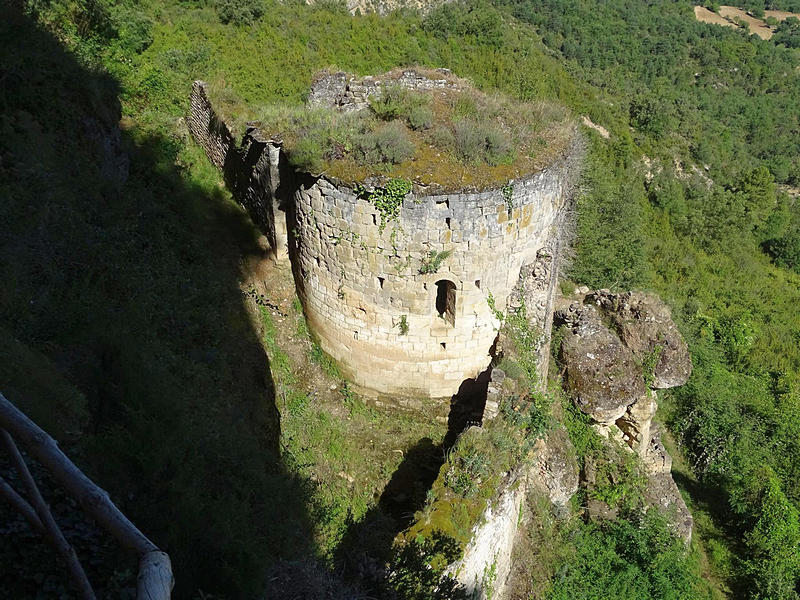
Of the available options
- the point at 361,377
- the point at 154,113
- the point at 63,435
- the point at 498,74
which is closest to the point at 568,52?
the point at 498,74

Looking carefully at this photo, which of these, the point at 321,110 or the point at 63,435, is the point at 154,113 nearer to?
the point at 321,110

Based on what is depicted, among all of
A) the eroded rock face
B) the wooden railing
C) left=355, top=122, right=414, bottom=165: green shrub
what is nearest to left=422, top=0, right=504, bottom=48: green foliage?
the eroded rock face

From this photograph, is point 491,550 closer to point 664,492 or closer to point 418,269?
point 418,269

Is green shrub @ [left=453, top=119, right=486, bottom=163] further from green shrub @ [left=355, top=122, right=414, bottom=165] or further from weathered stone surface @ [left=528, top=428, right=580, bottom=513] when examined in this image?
weathered stone surface @ [left=528, top=428, right=580, bottom=513]

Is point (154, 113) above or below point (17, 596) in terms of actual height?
below

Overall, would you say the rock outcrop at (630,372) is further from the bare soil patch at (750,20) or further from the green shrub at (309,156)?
the bare soil patch at (750,20)

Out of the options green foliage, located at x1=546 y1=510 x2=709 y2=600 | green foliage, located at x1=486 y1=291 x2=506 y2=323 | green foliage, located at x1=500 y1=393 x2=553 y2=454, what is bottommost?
green foliage, located at x1=546 y1=510 x2=709 y2=600
